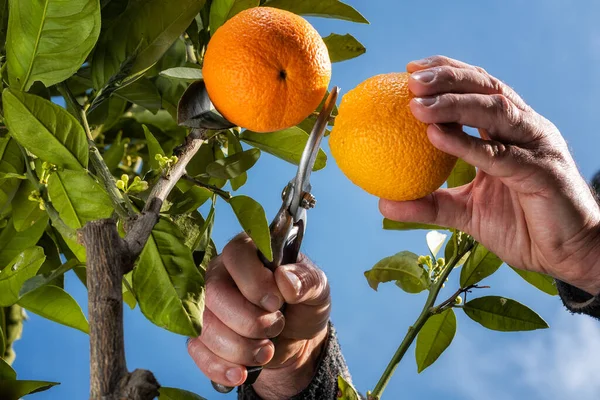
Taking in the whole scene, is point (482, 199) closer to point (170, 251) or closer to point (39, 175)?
point (170, 251)

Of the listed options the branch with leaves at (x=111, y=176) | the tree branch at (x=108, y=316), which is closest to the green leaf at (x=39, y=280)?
the branch with leaves at (x=111, y=176)

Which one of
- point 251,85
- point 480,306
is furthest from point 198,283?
point 480,306

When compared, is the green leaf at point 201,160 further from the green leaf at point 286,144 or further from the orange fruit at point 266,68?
the orange fruit at point 266,68

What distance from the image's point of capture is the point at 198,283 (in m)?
0.61

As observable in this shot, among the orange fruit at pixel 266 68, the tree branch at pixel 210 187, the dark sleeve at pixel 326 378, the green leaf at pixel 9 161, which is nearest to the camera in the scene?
the orange fruit at pixel 266 68

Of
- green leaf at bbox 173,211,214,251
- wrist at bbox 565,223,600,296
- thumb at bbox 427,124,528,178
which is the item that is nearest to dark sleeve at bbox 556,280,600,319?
wrist at bbox 565,223,600,296

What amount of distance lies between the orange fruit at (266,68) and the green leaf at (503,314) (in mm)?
423

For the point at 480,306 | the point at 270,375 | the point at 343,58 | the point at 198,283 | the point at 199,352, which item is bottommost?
the point at 270,375

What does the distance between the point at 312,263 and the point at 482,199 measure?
0.27 m

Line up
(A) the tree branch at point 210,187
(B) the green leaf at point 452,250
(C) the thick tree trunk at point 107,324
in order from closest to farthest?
(C) the thick tree trunk at point 107,324 < (A) the tree branch at point 210,187 < (B) the green leaf at point 452,250

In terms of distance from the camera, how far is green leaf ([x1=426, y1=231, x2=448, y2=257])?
0.94m

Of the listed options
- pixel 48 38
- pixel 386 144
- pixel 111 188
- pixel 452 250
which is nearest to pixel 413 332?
pixel 452 250

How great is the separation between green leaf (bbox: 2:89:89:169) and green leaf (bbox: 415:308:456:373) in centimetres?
54

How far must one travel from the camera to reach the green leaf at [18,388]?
2.30ft
